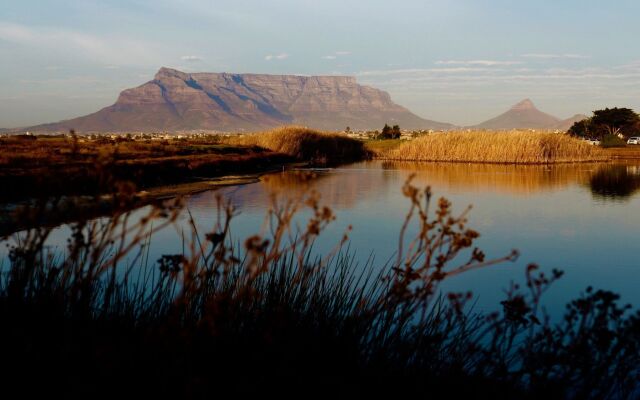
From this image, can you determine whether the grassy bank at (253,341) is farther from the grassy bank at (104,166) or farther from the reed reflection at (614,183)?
the reed reflection at (614,183)

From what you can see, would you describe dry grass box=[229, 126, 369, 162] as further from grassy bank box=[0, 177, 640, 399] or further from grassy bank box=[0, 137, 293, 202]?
grassy bank box=[0, 177, 640, 399]

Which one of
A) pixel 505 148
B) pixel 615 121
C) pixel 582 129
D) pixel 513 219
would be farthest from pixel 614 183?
pixel 582 129

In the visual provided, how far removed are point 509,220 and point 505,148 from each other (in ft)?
64.1

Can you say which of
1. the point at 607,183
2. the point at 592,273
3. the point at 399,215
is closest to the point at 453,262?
the point at 592,273

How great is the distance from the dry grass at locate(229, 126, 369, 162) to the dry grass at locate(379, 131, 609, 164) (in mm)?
5466

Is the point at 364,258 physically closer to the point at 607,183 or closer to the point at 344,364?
the point at 344,364

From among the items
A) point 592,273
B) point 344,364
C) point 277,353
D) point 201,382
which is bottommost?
point 592,273

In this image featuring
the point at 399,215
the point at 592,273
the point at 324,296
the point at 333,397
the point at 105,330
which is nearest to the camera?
the point at 333,397

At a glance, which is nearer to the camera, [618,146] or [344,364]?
[344,364]

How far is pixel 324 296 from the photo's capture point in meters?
4.00

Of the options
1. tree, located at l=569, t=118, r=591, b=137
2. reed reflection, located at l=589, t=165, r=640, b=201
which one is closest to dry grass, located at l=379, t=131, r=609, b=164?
reed reflection, located at l=589, t=165, r=640, b=201

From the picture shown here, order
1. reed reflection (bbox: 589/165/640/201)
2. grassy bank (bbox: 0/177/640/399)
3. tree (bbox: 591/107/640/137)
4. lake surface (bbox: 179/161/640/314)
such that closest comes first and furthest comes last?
1. grassy bank (bbox: 0/177/640/399)
2. lake surface (bbox: 179/161/640/314)
3. reed reflection (bbox: 589/165/640/201)
4. tree (bbox: 591/107/640/137)

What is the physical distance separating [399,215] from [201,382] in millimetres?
12862

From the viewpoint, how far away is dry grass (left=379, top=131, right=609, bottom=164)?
3238 centimetres
